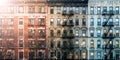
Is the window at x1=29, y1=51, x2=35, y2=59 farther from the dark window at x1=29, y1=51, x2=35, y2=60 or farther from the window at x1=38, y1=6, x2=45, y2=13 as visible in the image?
the window at x1=38, y1=6, x2=45, y2=13

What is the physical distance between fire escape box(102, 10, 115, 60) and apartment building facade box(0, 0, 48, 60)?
13.1m

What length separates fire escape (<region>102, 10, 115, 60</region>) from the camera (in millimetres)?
57875

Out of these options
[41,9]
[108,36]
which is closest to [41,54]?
[41,9]

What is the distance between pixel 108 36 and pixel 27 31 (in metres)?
17.9

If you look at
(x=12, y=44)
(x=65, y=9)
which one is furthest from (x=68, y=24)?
(x=12, y=44)

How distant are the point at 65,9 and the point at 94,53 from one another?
11.7 meters

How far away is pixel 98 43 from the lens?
58375mm

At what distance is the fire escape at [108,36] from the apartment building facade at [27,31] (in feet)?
43.1

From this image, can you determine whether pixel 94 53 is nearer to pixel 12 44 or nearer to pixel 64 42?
pixel 64 42

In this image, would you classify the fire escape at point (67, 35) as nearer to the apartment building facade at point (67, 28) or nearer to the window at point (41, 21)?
the apartment building facade at point (67, 28)

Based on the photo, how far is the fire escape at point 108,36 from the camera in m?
57.9

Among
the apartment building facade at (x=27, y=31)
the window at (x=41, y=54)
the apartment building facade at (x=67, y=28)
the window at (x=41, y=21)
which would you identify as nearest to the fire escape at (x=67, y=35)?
the apartment building facade at (x=67, y=28)

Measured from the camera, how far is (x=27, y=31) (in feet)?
191

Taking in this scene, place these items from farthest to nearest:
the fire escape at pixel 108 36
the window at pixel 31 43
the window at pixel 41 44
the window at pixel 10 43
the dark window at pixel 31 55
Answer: the window at pixel 10 43 → the window at pixel 41 44 → the window at pixel 31 43 → the dark window at pixel 31 55 → the fire escape at pixel 108 36
